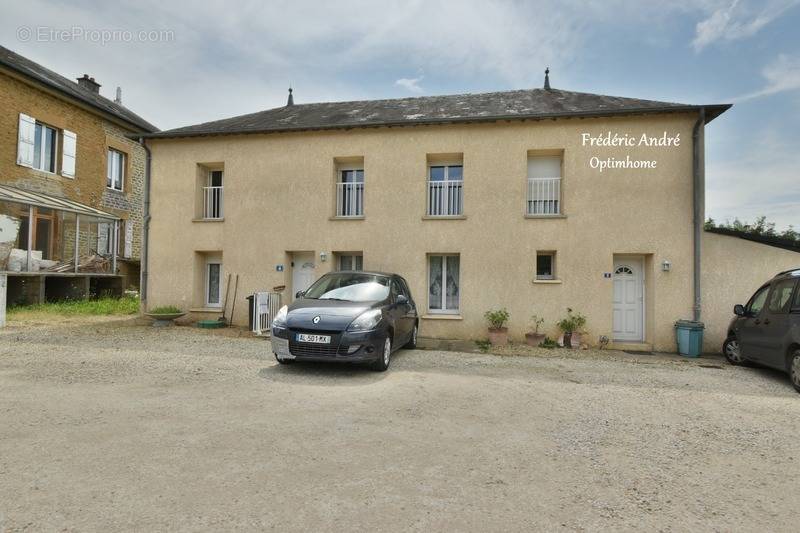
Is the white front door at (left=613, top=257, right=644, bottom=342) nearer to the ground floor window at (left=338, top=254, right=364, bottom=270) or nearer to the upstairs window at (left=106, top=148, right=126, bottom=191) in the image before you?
the ground floor window at (left=338, top=254, right=364, bottom=270)

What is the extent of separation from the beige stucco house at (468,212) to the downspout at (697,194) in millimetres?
46

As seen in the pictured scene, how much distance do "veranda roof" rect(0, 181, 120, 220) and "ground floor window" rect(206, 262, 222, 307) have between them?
6.82m

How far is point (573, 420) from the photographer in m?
4.73

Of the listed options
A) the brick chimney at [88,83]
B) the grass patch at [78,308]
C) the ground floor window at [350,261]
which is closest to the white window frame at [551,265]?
the ground floor window at [350,261]

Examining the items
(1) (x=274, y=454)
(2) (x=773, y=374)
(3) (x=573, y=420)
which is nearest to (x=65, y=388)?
(1) (x=274, y=454)

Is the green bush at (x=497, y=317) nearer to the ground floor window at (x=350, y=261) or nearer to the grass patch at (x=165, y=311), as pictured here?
the ground floor window at (x=350, y=261)

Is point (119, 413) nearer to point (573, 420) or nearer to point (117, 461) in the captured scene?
point (117, 461)

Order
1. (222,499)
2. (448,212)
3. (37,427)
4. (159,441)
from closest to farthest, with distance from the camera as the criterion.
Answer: (222,499) < (159,441) < (37,427) < (448,212)

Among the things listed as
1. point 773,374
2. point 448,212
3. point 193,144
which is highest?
point 193,144

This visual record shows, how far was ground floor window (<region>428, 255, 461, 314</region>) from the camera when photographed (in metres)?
11.2

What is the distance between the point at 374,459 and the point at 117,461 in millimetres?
2070

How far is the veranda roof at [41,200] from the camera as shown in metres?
13.5

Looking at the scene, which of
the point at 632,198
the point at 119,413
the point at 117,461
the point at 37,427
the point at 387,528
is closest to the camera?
the point at 387,528

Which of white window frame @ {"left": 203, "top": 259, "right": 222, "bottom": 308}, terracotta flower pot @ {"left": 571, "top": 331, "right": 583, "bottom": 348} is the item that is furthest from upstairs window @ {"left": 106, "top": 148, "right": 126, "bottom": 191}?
terracotta flower pot @ {"left": 571, "top": 331, "right": 583, "bottom": 348}
